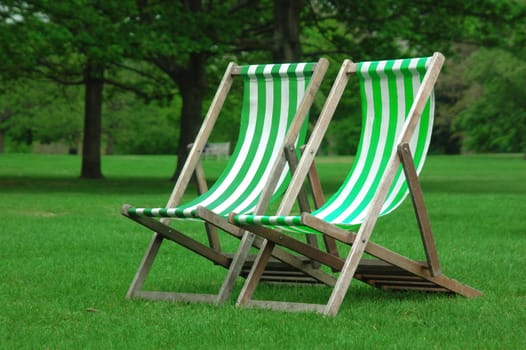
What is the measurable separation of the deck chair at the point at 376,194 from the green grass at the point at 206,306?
5.9 inches

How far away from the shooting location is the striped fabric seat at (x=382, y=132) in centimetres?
656

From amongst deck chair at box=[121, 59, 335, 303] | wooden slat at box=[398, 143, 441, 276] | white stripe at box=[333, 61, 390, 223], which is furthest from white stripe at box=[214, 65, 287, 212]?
wooden slat at box=[398, 143, 441, 276]

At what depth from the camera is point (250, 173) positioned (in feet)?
23.9

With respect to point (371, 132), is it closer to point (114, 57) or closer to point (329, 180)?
point (114, 57)

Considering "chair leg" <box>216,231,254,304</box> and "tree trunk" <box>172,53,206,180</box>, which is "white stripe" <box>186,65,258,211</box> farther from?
"tree trunk" <box>172,53,206,180</box>

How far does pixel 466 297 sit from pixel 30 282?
2.86 m

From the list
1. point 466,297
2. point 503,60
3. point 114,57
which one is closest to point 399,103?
point 466,297

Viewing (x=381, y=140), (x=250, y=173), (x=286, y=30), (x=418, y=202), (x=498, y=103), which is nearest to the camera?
(x=418, y=202)

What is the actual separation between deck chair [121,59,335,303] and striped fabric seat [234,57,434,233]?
0.35 meters

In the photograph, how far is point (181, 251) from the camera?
991 centimetres

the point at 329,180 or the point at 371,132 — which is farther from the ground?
the point at 371,132

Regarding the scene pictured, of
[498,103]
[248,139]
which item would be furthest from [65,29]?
[498,103]

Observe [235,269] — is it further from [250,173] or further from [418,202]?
[418,202]

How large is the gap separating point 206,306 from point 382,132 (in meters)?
1.53
